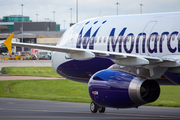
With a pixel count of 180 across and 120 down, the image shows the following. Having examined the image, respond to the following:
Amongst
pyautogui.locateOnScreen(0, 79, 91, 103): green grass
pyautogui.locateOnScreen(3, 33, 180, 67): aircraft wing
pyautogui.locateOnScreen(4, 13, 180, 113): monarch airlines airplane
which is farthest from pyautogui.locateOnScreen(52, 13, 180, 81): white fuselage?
pyautogui.locateOnScreen(0, 79, 91, 103): green grass

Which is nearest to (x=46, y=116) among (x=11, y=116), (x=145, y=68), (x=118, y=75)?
(x=11, y=116)

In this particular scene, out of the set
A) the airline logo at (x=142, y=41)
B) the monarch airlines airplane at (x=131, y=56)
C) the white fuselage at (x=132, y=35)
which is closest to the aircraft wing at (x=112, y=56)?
the monarch airlines airplane at (x=131, y=56)

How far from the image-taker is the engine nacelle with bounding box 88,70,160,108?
12500 millimetres

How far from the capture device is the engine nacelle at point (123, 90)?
41.0 ft

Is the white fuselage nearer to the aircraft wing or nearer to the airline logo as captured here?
the airline logo

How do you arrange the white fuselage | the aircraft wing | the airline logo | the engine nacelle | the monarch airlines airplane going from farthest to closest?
the white fuselage < the airline logo < the engine nacelle < the monarch airlines airplane < the aircraft wing

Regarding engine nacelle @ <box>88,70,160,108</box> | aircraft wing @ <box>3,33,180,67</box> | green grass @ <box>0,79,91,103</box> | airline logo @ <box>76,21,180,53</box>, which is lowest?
green grass @ <box>0,79,91,103</box>

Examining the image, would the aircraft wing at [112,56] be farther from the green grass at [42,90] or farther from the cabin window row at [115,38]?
the green grass at [42,90]

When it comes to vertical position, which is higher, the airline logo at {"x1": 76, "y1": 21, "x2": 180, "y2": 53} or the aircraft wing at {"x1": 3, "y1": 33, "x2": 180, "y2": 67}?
the airline logo at {"x1": 76, "y1": 21, "x2": 180, "y2": 53}

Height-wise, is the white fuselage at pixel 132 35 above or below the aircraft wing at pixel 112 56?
above

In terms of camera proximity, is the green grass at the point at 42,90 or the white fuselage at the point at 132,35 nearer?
the white fuselage at the point at 132,35

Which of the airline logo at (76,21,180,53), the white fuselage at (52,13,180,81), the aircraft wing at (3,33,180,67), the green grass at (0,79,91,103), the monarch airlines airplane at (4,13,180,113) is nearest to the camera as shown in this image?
the aircraft wing at (3,33,180,67)

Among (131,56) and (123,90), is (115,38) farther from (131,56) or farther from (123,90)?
(131,56)

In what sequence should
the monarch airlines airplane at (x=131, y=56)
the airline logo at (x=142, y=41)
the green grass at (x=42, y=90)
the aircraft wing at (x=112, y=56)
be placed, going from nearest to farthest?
the aircraft wing at (x=112, y=56), the monarch airlines airplane at (x=131, y=56), the airline logo at (x=142, y=41), the green grass at (x=42, y=90)
